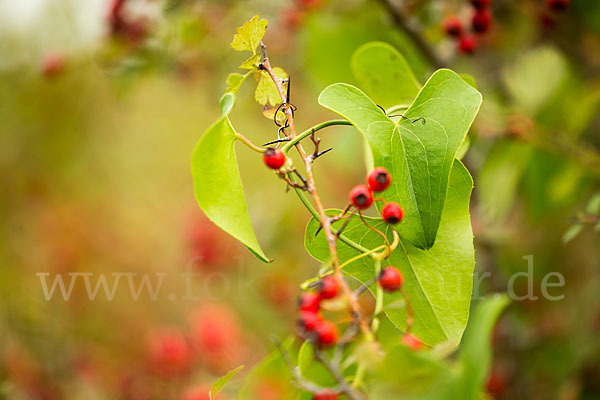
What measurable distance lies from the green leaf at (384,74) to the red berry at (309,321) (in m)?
0.30

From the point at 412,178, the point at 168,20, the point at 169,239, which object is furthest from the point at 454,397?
the point at 169,239

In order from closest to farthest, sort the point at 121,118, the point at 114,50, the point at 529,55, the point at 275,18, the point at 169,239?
the point at 529,55
the point at 114,50
the point at 275,18
the point at 169,239
the point at 121,118

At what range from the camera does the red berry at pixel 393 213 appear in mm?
330

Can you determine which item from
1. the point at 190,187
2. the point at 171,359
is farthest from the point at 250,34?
the point at 190,187

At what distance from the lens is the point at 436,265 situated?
0.37m

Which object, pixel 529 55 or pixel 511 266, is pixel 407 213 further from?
pixel 511 266

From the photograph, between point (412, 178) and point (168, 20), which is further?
point (168, 20)

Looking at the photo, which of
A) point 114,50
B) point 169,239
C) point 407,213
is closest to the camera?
point 407,213

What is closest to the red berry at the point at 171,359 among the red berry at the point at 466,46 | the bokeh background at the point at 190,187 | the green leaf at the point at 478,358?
the bokeh background at the point at 190,187

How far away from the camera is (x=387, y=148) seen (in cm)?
36

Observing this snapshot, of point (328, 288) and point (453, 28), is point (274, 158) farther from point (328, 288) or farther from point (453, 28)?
point (453, 28)

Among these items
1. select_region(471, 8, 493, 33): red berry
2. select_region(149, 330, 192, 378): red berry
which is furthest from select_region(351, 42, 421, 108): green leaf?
select_region(149, 330, 192, 378): red berry

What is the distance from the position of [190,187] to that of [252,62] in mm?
1538

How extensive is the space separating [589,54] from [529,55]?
1.15 feet
